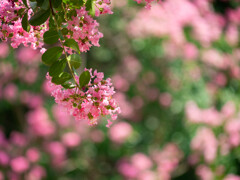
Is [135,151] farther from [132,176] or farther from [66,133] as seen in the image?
[66,133]

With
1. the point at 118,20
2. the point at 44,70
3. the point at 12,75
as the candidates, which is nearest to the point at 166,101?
the point at 118,20

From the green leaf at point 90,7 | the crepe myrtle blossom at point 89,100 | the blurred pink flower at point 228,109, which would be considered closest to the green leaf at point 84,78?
the crepe myrtle blossom at point 89,100

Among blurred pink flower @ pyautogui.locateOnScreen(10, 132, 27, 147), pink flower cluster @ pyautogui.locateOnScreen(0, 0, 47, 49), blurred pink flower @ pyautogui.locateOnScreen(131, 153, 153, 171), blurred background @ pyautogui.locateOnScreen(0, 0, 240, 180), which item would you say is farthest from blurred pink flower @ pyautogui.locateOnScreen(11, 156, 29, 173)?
pink flower cluster @ pyautogui.locateOnScreen(0, 0, 47, 49)

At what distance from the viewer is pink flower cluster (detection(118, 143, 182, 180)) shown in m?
3.39

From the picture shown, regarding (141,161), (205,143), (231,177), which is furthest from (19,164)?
(231,177)

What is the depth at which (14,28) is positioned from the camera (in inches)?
31.5

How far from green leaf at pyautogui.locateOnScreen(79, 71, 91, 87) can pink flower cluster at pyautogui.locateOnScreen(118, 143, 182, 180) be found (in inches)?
107

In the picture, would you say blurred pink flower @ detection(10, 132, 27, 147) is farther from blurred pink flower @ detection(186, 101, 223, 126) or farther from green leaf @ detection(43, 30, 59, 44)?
green leaf @ detection(43, 30, 59, 44)

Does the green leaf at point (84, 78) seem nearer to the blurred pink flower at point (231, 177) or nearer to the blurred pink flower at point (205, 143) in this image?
the blurred pink flower at point (205, 143)

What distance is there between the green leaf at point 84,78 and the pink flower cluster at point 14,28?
0.50ft

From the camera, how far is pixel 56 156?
3.44m

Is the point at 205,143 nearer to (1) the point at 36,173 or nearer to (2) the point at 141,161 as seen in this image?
(2) the point at 141,161

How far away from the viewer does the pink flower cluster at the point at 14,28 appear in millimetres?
771

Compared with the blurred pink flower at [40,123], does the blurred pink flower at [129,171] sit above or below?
below
